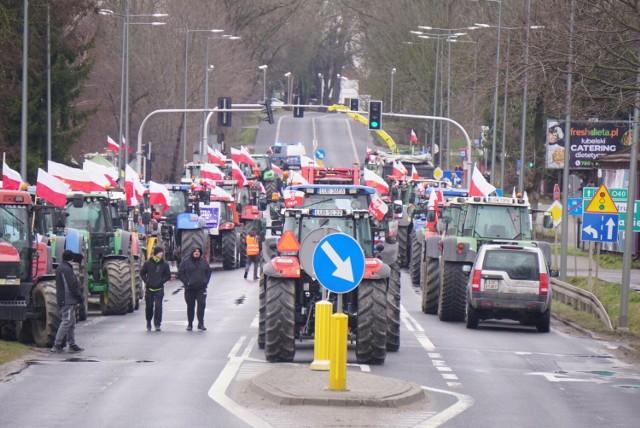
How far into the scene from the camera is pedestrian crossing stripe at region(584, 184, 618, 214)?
30703mm

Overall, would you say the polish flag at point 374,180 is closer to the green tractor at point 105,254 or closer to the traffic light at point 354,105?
the green tractor at point 105,254

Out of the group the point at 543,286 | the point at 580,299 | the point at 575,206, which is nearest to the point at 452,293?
the point at 543,286

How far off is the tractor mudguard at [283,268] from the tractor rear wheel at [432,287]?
10649 millimetres

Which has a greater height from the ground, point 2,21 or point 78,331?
point 2,21

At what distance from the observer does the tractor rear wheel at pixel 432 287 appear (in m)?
31.4

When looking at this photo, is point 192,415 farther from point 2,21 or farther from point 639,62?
point 2,21

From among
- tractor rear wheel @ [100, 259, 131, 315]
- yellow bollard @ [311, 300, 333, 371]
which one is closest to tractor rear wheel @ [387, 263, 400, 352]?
yellow bollard @ [311, 300, 333, 371]

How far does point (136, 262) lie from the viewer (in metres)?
33.5

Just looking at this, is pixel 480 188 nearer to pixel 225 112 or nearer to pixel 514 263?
pixel 514 263

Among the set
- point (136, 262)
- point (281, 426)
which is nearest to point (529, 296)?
point (136, 262)

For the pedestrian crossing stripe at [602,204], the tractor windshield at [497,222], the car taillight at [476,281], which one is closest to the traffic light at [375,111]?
the tractor windshield at [497,222]

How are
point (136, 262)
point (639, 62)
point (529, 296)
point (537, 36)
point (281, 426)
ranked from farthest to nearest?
point (136, 262) < point (529, 296) < point (537, 36) < point (639, 62) < point (281, 426)

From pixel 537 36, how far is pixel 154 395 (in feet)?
38.9

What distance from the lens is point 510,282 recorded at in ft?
91.9
